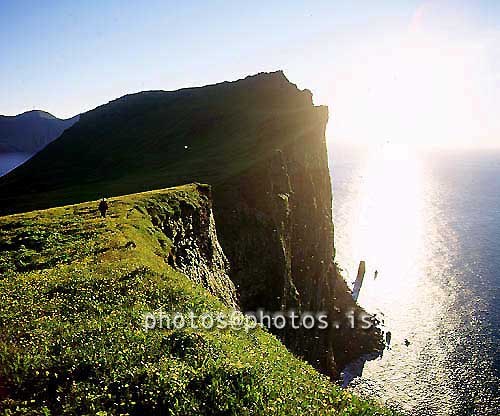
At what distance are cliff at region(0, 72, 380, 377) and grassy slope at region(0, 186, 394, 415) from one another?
36375 mm

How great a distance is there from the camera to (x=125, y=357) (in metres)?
13.0

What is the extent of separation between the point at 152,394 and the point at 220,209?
5233 centimetres

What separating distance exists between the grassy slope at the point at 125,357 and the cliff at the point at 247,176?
36.4 metres

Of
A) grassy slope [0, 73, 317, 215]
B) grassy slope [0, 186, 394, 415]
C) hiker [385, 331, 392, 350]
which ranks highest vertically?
grassy slope [0, 73, 317, 215]

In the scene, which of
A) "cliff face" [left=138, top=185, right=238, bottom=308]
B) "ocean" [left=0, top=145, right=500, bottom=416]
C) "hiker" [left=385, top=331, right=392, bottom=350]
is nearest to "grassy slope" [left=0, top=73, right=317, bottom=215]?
"cliff face" [left=138, top=185, right=238, bottom=308]

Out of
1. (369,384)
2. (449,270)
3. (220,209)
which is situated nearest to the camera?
(220,209)

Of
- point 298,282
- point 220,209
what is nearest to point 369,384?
point 298,282

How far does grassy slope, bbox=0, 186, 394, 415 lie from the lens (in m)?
11.4

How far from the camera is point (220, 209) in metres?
63.3

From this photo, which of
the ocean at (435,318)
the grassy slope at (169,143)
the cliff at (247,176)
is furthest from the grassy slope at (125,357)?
the ocean at (435,318)

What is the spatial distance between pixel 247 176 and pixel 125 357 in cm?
5903

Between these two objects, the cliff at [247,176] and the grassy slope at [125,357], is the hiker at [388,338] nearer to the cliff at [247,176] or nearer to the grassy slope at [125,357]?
Answer: the cliff at [247,176]

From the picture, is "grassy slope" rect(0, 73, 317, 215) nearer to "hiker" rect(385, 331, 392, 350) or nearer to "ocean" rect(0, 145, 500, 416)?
"hiker" rect(385, 331, 392, 350)

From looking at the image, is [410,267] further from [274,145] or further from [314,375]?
[314,375]
